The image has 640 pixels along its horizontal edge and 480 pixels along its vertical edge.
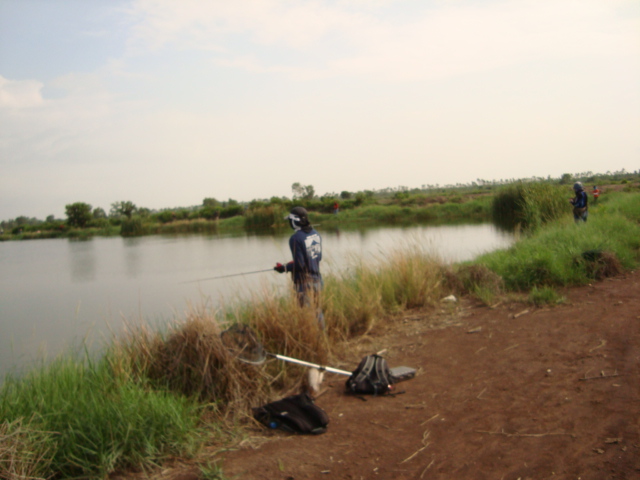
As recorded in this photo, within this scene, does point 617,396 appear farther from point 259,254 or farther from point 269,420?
point 259,254

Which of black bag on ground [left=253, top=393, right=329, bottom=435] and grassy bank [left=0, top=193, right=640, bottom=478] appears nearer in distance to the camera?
grassy bank [left=0, top=193, right=640, bottom=478]

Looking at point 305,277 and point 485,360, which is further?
point 305,277

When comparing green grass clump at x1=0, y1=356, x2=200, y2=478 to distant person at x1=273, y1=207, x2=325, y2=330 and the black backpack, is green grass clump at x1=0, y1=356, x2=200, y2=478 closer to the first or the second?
the black backpack

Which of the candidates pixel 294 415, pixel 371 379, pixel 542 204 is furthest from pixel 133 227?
pixel 294 415

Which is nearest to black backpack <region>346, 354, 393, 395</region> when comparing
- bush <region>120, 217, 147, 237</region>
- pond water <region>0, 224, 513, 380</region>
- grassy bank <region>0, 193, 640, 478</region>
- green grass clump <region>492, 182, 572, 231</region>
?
grassy bank <region>0, 193, 640, 478</region>

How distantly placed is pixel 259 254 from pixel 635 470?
1918cm

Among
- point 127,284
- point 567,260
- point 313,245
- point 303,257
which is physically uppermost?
point 313,245

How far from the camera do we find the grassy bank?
366 cm

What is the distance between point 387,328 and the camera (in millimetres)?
7559

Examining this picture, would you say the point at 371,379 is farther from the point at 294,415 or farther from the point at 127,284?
the point at 127,284

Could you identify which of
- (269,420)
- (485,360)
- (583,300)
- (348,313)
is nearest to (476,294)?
(583,300)

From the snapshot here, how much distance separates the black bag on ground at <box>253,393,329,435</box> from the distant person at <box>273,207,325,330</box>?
A: 1.99 m

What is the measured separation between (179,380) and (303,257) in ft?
7.62

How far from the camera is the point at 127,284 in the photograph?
16.9 m
